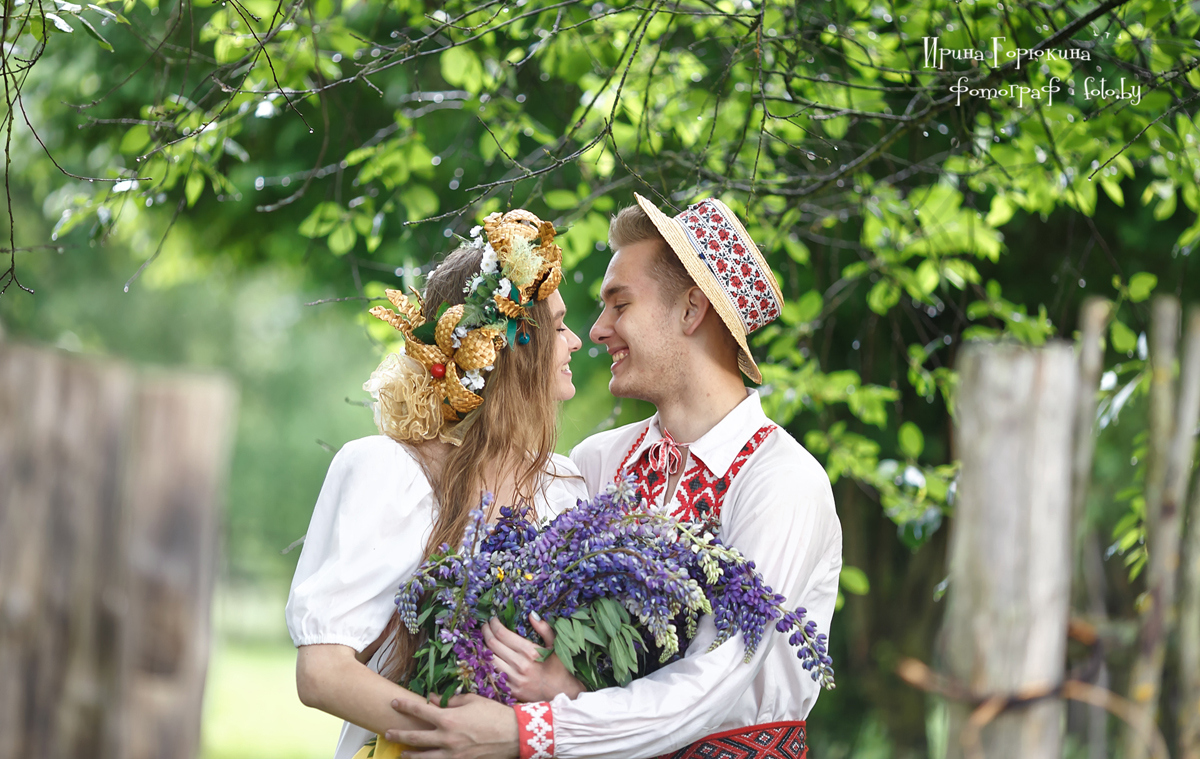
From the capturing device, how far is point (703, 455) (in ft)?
9.41

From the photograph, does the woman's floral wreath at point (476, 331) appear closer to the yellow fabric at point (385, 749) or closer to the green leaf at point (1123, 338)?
the yellow fabric at point (385, 749)

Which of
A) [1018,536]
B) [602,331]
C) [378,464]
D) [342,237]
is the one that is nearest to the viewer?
[1018,536]

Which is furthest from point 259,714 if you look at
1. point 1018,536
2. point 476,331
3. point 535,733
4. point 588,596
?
point 1018,536

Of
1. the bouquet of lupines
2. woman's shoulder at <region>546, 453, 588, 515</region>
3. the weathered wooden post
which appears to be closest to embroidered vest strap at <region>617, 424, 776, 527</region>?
woman's shoulder at <region>546, 453, 588, 515</region>

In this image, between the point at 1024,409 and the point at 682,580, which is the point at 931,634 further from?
the point at 1024,409

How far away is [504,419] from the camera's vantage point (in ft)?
8.87

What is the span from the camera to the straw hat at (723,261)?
9.75ft

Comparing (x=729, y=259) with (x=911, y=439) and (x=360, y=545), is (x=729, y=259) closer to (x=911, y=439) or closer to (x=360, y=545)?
(x=360, y=545)

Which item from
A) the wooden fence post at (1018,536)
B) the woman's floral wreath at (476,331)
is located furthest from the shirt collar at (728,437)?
the wooden fence post at (1018,536)

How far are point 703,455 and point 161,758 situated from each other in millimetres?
1606

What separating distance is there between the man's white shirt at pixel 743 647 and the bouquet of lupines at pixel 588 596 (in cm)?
7

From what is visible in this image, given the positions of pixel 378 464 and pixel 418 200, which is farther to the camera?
pixel 418 200

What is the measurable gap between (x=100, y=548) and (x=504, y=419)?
1.04 m

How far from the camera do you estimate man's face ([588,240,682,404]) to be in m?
3.06
